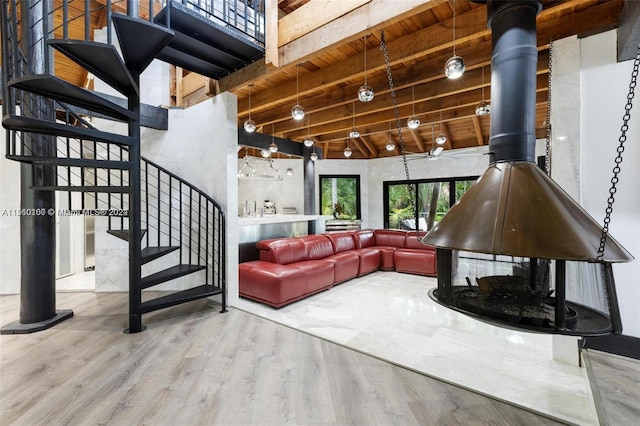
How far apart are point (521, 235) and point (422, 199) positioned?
7.47 metres

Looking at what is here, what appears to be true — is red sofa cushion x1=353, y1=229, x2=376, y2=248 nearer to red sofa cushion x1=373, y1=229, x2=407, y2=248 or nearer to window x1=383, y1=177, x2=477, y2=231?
red sofa cushion x1=373, y1=229, x2=407, y2=248

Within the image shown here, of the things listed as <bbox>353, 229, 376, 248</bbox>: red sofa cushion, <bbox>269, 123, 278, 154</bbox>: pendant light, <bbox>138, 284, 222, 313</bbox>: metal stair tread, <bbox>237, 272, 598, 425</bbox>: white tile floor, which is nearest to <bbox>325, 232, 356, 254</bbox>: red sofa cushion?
<bbox>353, 229, 376, 248</bbox>: red sofa cushion

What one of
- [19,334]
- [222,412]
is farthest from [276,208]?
[222,412]

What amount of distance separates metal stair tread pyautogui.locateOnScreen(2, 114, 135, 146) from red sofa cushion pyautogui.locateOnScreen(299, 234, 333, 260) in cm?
298

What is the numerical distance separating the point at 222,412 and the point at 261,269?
2277 millimetres

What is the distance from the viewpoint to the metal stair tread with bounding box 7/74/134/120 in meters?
2.08

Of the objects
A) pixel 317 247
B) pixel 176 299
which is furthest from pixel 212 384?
pixel 317 247

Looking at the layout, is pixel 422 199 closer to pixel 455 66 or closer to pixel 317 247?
pixel 317 247

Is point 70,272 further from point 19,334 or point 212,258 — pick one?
point 212,258

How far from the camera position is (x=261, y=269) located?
3.96 m

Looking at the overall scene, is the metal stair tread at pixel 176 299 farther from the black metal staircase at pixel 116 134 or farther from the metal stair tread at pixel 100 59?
the metal stair tread at pixel 100 59

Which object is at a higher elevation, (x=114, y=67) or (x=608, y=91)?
(x=114, y=67)

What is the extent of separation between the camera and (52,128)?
2.37 metres

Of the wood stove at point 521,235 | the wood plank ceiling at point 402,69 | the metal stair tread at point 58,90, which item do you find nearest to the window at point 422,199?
the wood plank ceiling at point 402,69
